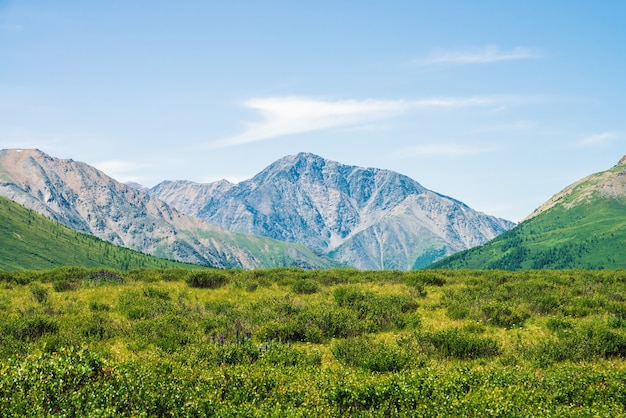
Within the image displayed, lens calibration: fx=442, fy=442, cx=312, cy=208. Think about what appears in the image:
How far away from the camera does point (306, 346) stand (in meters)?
16.5

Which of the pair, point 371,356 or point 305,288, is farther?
point 305,288

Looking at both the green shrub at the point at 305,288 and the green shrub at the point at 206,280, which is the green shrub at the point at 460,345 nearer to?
the green shrub at the point at 305,288

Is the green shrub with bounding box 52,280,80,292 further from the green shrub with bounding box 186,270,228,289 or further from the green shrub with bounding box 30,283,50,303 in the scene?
the green shrub with bounding box 186,270,228,289

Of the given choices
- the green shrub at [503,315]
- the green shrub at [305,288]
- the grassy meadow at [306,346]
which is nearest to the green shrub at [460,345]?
the grassy meadow at [306,346]

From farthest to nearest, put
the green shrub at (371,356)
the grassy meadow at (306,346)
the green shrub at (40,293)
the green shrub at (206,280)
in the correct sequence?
1. the green shrub at (206,280)
2. the green shrub at (40,293)
3. the green shrub at (371,356)
4. the grassy meadow at (306,346)

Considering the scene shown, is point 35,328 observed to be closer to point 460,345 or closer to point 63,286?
point 63,286

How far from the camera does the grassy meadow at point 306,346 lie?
8945 mm

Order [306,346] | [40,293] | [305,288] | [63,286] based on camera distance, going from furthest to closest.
Result: [305,288]
[63,286]
[40,293]
[306,346]

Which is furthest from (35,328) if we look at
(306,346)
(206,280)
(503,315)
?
(503,315)

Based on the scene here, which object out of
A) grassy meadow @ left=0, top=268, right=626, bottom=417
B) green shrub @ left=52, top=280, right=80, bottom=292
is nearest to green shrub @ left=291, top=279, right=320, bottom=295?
grassy meadow @ left=0, top=268, right=626, bottom=417

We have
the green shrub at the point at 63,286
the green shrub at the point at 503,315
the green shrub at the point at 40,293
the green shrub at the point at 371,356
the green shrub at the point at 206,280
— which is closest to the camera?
the green shrub at the point at 371,356

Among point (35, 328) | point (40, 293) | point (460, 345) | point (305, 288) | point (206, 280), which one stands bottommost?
point (460, 345)

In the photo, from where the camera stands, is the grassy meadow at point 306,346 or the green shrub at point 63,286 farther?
the green shrub at point 63,286

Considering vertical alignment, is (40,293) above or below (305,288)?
above
